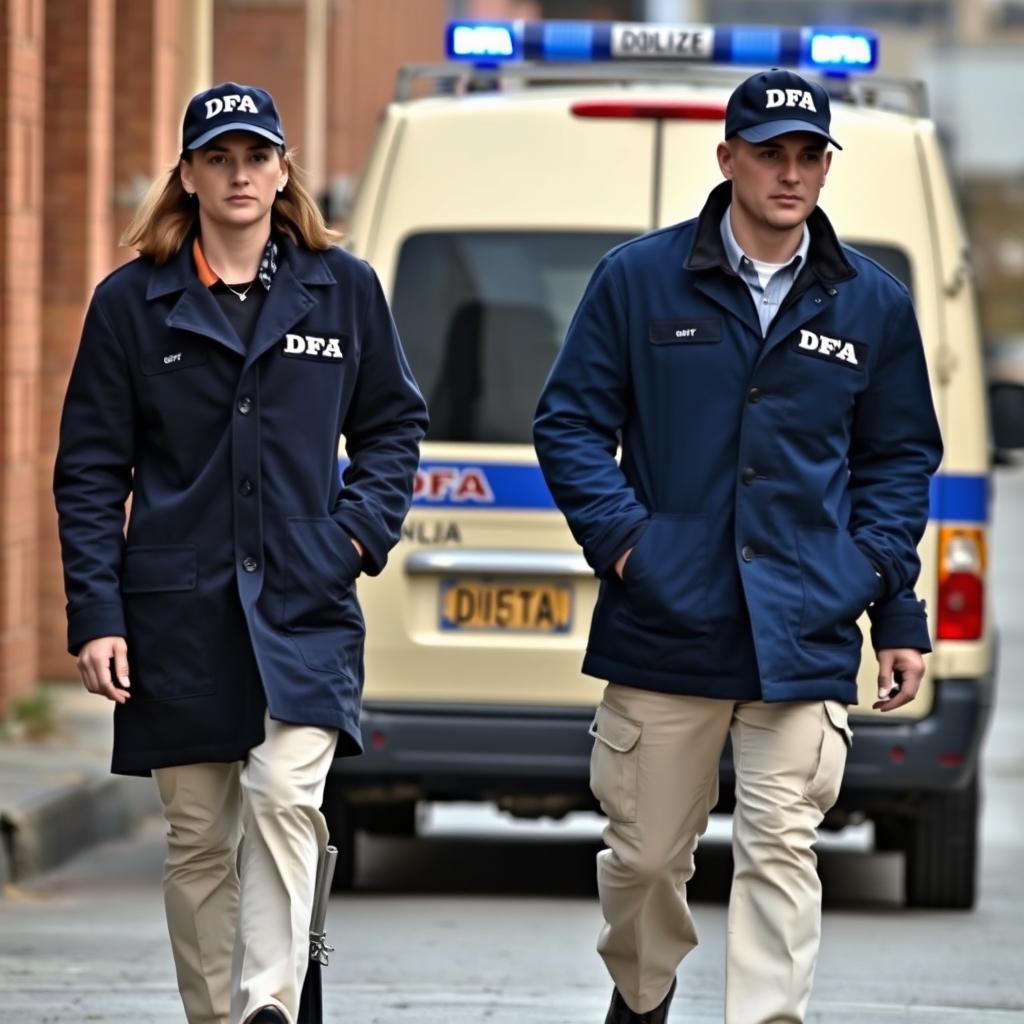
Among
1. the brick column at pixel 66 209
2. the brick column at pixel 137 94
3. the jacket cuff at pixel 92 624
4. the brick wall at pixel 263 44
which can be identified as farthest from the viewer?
the brick wall at pixel 263 44

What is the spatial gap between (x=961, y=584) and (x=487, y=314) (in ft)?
4.76

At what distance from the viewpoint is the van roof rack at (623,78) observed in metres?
8.11

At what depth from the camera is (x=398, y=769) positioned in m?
7.75

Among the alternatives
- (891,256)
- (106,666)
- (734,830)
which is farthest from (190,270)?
(891,256)

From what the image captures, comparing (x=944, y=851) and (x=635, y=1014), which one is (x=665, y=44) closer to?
(x=944, y=851)

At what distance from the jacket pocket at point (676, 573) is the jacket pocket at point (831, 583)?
180 mm

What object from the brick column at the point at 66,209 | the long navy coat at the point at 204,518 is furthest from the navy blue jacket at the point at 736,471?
the brick column at the point at 66,209

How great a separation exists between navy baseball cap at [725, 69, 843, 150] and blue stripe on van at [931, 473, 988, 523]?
2.57 metres

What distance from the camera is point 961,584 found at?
7691mm

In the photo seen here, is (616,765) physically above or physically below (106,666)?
below

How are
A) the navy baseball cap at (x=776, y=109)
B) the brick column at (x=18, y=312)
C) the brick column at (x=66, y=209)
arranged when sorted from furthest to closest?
the brick column at (x=66, y=209) < the brick column at (x=18, y=312) < the navy baseball cap at (x=776, y=109)

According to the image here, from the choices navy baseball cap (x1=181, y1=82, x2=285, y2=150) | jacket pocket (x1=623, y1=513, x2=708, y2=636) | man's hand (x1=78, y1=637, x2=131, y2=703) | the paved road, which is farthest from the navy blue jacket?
the paved road

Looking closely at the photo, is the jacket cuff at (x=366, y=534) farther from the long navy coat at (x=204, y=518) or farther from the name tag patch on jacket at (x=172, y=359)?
the name tag patch on jacket at (x=172, y=359)

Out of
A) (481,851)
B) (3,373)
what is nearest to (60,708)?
(3,373)
